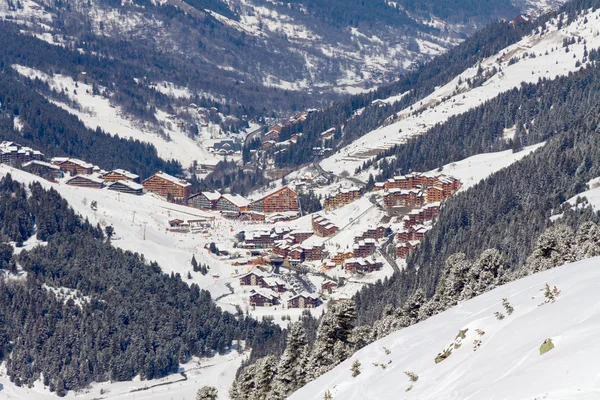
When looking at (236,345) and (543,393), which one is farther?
(236,345)

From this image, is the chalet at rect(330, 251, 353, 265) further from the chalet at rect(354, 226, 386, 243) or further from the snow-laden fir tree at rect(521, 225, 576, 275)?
the snow-laden fir tree at rect(521, 225, 576, 275)

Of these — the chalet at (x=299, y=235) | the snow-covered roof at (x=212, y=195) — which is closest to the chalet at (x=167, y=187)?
the snow-covered roof at (x=212, y=195)

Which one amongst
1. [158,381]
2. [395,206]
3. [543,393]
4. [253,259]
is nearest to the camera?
[543,393]

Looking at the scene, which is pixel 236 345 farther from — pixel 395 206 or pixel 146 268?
pixel 395 206

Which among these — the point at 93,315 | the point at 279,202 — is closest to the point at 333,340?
the point at 93,315

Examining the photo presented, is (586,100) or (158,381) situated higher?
(586,100)

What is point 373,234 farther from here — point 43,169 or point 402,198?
point 43,169

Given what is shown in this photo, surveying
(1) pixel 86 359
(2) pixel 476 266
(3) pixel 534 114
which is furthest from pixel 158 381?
(3) pixel 534 114
